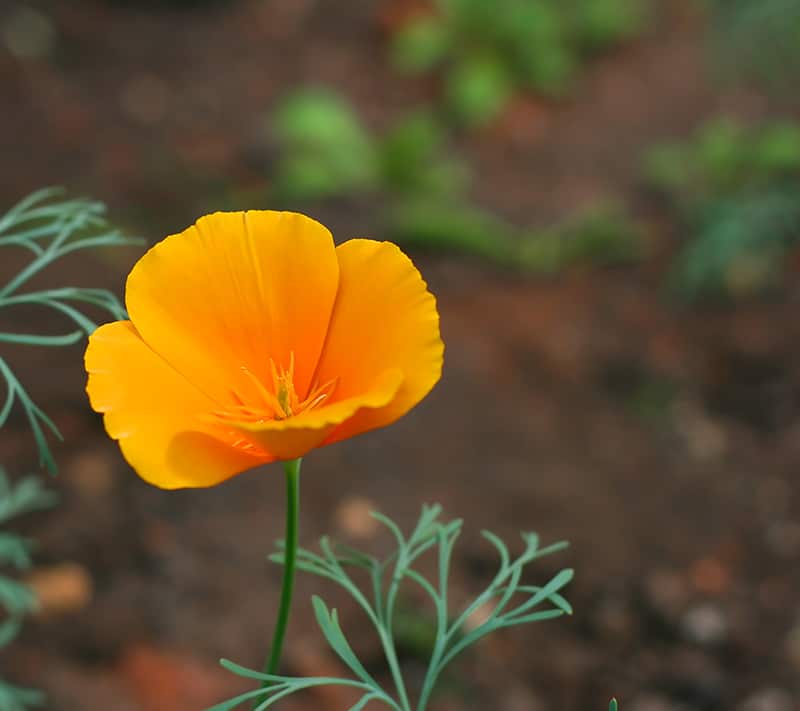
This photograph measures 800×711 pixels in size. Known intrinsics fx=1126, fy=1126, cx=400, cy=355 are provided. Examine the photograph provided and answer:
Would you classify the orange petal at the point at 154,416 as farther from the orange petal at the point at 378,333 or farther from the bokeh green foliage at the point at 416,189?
the bokeh green foliage at the point at 416,189

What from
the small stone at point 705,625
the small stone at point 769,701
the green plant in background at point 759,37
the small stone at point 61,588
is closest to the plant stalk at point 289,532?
the small stone at point 61,588

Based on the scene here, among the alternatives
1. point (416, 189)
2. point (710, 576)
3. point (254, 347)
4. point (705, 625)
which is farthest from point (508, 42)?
point (254, 347)

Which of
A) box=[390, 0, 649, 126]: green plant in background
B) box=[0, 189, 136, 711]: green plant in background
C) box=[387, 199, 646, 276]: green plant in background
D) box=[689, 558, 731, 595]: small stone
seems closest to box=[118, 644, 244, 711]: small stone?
box=[0, 189, 136, 711]: green plant in background

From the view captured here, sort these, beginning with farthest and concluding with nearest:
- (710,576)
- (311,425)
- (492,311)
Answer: (492,311)
(710,576)
(311,425)

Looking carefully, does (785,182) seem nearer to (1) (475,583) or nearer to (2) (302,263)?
(1) (475,583)

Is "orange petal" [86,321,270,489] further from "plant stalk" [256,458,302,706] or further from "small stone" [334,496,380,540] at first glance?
"small stone" [334,496,380,540]

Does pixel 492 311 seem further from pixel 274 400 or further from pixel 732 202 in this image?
pixel 274 400
